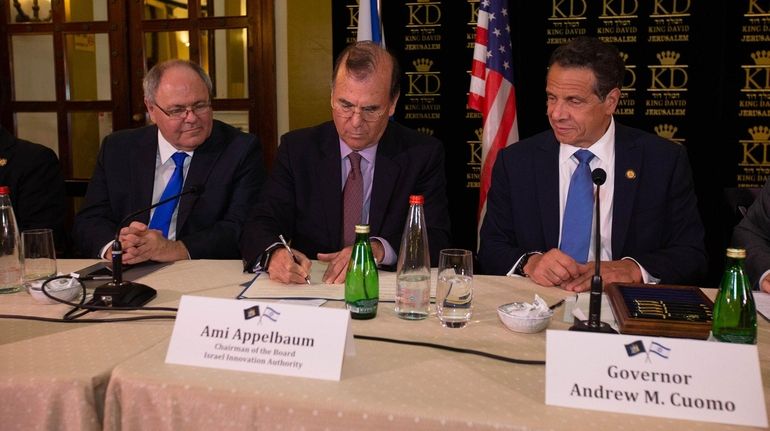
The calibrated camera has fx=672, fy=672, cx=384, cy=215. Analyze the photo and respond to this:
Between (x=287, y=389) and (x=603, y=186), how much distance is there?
139cm

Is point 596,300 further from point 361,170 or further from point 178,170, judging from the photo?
point 178,170

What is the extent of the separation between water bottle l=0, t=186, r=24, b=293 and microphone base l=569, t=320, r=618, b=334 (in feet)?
4.29

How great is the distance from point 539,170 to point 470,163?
215 centimetres

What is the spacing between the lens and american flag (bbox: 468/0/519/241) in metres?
Answer: 3.60

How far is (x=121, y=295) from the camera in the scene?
1.50 m

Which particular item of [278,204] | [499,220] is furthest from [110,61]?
[499,220]

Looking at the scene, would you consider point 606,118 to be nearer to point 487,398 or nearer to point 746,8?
point 487,398

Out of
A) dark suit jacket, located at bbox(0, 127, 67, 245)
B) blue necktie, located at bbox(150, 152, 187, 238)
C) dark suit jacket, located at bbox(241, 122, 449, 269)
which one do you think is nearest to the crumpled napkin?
dark suit jacket, located at bbox(241, 122, 449, 269)

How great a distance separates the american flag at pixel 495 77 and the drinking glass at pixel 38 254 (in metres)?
2.38

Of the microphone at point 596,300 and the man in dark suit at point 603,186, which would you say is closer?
the microphone at point 596,300

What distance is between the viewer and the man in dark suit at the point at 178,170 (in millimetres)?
2379

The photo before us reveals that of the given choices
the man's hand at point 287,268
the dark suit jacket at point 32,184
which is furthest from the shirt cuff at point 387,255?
the dark suit jacket at point 32,184

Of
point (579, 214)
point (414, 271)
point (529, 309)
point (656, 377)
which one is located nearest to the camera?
point (656, 377)

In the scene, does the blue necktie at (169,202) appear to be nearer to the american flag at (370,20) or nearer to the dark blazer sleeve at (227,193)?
the dark blazer sleeve at (227,193)
